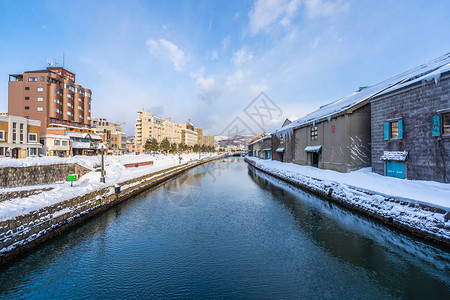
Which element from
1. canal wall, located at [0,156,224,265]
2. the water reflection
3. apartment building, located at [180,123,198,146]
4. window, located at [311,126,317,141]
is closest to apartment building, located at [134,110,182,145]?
apartment building, located at [180,123,198,146]

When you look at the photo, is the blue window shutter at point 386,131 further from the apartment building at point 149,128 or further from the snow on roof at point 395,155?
the apartment building at point 149,128

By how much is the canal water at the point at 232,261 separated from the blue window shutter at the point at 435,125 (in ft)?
22.4

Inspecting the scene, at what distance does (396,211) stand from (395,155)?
254 inches

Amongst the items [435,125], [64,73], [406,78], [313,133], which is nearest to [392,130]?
[435,125]

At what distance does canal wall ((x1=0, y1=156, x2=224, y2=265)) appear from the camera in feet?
27.5

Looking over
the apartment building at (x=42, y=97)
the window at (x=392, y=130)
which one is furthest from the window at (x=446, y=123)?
the apartment building at (x=42, y=97)

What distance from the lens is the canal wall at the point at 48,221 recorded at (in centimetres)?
837

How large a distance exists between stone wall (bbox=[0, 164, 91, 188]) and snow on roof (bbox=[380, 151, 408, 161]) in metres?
31.3

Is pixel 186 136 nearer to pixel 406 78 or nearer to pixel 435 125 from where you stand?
pixel 406 78

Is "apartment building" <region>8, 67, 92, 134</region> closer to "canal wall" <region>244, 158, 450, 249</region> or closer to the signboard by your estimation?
the signboard

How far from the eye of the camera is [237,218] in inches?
573

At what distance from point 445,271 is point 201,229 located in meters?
10.7

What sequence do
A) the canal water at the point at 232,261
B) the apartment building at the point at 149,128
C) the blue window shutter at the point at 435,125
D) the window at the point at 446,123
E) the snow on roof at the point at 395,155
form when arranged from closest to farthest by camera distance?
the canal water at the point at 232,261 → the window at the point at 446,123 → the blue window shutter at the point at 435,125 → the snow on roof at the point at 395,155 → the apartment building at the point at 149,128

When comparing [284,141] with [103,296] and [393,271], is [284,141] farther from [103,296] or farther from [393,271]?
[103,296]
